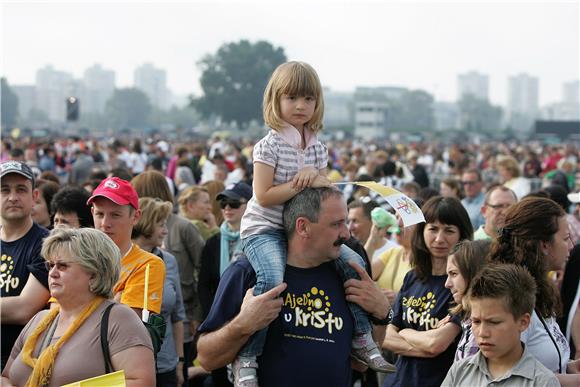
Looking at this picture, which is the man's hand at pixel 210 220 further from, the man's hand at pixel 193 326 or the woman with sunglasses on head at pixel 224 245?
the man's hand at pixel 193 326

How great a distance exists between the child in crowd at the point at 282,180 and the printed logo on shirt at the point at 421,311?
0.98 metres

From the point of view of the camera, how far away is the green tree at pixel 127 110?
181000 mm

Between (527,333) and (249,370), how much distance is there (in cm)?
140

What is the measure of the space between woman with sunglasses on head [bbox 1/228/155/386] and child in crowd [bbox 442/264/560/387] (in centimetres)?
158

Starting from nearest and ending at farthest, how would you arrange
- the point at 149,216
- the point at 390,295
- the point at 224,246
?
the point at 149,216 < the point at 390,295 < the point at 224,246

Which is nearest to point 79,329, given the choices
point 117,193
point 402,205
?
point 117,193

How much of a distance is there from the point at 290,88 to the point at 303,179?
1.62ft

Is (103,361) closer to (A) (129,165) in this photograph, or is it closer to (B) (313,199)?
(B) (313,199)

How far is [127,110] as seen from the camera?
184 meters

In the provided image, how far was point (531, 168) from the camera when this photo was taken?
2416cm

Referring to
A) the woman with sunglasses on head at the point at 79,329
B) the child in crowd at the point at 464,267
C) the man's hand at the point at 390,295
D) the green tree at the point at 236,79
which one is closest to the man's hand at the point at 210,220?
the man's hand at the point at 390,295

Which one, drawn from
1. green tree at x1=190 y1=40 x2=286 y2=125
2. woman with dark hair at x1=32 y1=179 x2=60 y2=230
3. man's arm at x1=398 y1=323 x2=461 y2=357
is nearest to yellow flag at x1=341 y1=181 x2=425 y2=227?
man's arm at x1=398 y1=323 x2=461 y2=357

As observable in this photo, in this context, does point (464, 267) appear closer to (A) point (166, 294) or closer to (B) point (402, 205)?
(B) point (402, 205)

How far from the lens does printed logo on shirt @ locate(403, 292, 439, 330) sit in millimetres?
5094
